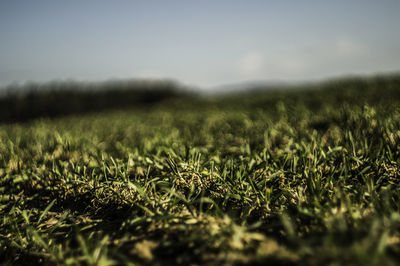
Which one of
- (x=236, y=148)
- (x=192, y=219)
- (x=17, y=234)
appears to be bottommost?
(x=17, y=234)

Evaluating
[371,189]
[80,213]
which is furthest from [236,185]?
[80,213]

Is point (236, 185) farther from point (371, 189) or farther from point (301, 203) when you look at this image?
point (371, 189)

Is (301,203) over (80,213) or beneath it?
over

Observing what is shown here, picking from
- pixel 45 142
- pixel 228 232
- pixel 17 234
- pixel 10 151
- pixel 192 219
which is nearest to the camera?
pixel 228 232

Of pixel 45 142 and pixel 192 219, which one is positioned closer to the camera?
pixel 192 219

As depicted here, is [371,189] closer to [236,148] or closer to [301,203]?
[301,203]

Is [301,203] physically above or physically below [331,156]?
below

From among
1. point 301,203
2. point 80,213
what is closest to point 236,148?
point 301,203

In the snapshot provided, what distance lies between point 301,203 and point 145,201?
798mm

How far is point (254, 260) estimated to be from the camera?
77 centimetres

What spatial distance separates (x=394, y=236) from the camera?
2.63ft

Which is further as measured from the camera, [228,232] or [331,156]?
[331,156]

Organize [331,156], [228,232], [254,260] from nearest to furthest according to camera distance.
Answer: [254,260]
[228,232]
[331,156]

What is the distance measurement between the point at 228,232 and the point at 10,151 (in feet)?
7.00
